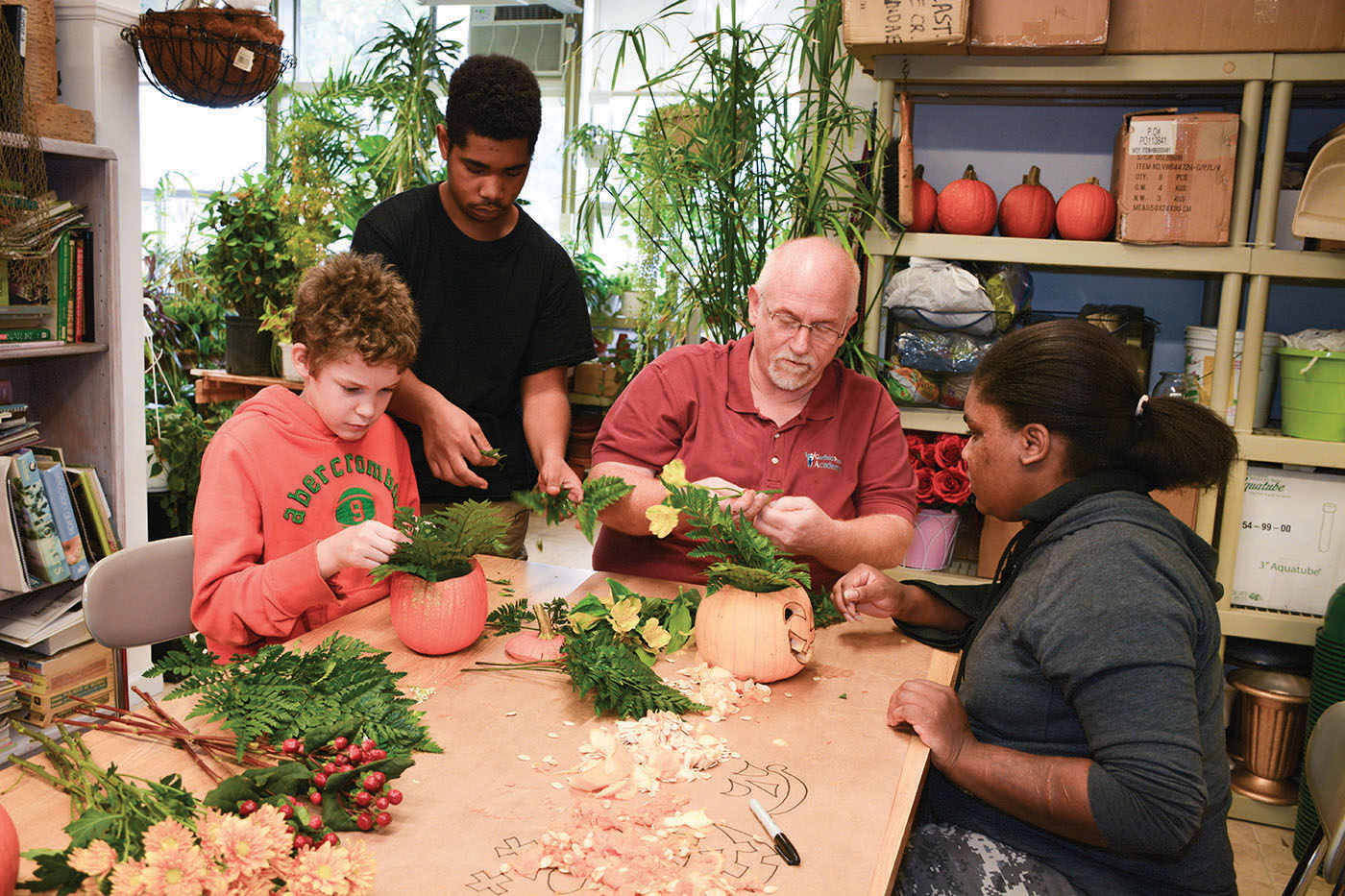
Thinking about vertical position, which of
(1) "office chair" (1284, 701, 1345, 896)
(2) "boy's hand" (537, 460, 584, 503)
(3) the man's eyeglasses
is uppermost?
(3) the man's eyeglasses

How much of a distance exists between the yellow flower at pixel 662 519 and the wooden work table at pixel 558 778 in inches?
8.3

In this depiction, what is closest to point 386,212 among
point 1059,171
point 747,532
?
point 747,532

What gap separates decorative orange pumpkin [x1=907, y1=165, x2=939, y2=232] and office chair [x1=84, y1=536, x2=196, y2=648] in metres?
2.23

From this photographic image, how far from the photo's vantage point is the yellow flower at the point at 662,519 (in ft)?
5.22

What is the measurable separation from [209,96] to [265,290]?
3.85 ft

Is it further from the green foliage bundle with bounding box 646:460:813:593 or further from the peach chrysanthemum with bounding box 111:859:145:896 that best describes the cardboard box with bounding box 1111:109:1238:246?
the peach chrysanthemum with bounding box 111:859:145:896

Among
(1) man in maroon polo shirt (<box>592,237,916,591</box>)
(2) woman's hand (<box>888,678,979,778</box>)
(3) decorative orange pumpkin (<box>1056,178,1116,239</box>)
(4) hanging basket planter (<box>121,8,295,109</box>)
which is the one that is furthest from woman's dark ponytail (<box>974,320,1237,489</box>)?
(4) hanging basket planter (<box>121,8,295,109</box>)

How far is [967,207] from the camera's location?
10.1ft

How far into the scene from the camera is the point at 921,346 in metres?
3.05

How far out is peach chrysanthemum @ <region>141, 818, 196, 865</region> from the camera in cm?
86

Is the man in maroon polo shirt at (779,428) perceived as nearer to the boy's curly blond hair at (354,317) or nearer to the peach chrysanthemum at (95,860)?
the boy's curly blond hair at (354,317)

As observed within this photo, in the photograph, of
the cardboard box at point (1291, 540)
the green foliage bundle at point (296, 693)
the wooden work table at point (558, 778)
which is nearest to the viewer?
the wooden work table at point (558, 778)

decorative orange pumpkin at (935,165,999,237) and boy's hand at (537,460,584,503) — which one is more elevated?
decorative orange pumpkin at (935,165,999,237)

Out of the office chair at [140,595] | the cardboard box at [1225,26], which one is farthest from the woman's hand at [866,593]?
the cardboard box at [1225,26]
